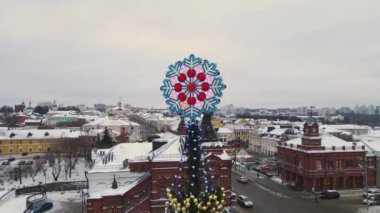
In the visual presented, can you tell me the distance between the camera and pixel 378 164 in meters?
43.3

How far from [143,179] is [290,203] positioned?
1518 centimetres

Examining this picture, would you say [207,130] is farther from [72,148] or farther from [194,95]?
[72,148]

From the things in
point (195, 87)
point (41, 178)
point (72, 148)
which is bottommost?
point (41, 178)

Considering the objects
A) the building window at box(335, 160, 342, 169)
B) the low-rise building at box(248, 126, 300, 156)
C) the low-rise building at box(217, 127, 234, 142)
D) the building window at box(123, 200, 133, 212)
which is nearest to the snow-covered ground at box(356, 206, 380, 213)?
the building window at box(335, 160, 342, 169)

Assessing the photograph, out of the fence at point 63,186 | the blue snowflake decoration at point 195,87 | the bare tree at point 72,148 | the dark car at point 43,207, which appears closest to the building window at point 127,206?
the dark car at point 43,207

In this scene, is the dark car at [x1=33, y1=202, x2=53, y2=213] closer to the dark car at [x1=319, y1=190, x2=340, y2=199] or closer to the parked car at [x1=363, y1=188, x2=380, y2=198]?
the dark car at [x1=319, y1=190, x2=340, y2=199]

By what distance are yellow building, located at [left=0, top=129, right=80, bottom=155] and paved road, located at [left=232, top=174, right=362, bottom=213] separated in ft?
127

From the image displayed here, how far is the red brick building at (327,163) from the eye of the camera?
40.9 meters

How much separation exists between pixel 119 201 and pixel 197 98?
18300 mm

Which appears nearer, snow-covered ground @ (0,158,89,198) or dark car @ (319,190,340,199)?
dark car @ (319,190,340,199)

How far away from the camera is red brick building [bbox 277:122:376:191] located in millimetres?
40906

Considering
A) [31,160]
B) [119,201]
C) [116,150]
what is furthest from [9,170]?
[119,201]

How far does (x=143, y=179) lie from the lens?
2919cm

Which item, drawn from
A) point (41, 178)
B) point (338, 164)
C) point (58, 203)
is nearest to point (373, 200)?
point (338, 164)
